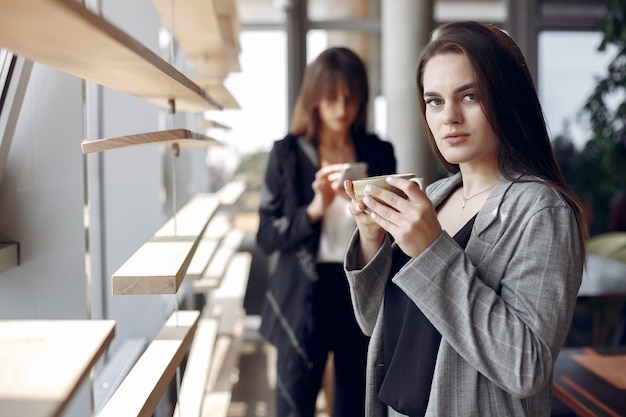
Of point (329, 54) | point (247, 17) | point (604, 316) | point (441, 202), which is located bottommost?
point (604, 316)

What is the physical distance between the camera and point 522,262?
1010 mm

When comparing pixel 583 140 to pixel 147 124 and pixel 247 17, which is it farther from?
pixel 147 124

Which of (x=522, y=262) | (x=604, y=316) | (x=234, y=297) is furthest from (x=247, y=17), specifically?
(x=522, y=262)

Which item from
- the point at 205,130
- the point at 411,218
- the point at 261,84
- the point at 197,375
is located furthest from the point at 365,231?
the point at 261,84

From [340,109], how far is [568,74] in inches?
158

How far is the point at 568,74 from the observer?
5.43 meters

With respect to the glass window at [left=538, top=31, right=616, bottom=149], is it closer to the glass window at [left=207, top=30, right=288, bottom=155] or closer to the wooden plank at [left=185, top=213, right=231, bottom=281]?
the glass window at [left=207, top=30, right=288, bottom=155]

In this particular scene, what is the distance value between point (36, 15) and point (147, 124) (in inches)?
58.5

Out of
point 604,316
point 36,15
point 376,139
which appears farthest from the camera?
point 604,316

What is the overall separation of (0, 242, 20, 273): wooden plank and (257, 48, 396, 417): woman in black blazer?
35.6 inches

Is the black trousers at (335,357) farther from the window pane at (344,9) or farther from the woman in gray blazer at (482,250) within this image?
the window pane at (344,9)

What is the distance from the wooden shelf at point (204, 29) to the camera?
4.69 ft

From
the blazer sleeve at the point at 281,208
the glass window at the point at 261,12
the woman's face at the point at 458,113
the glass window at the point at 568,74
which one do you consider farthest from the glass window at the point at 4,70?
the glass window at the point at 568,74

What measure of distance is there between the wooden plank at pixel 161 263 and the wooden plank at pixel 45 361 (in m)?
0.21
